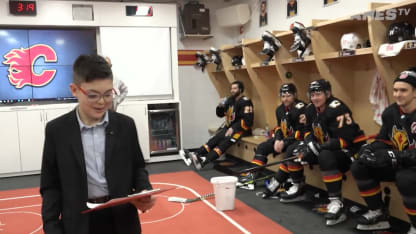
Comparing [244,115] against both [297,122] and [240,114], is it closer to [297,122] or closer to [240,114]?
[240,114]

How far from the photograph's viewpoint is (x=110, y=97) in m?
1.35

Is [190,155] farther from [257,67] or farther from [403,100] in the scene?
[403,100]

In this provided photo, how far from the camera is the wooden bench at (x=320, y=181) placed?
2.98m

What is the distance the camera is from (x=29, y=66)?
218 inches

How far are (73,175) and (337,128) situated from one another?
8.44ft

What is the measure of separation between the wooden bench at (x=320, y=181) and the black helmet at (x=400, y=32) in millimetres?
1171

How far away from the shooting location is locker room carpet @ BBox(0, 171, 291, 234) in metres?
3.03

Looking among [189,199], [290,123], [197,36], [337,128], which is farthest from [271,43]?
[197,36]

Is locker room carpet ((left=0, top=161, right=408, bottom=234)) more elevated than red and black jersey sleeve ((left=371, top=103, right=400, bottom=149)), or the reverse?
red and black jersey sleeve ((left=371, top=103, right=400, bottom=149))

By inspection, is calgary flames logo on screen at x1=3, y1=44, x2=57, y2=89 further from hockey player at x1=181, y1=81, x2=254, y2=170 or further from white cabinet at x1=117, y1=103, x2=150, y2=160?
hockey player at x1=181, y1=81, x2=254, y2=170

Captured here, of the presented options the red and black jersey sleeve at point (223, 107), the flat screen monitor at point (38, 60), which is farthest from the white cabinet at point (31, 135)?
the red and black jersey sleeve at point (223, 107)

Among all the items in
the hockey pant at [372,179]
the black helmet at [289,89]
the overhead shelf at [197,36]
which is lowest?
the hockey pant at [372,179]

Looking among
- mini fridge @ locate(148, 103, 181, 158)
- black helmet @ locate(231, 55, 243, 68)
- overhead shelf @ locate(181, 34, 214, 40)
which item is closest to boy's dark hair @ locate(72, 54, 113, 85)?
black helmet @ locate(231, 55, 243, 68)

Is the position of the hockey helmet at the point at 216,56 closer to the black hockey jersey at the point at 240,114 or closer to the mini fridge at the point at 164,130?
the black hockey jersey at the point at 240,114
